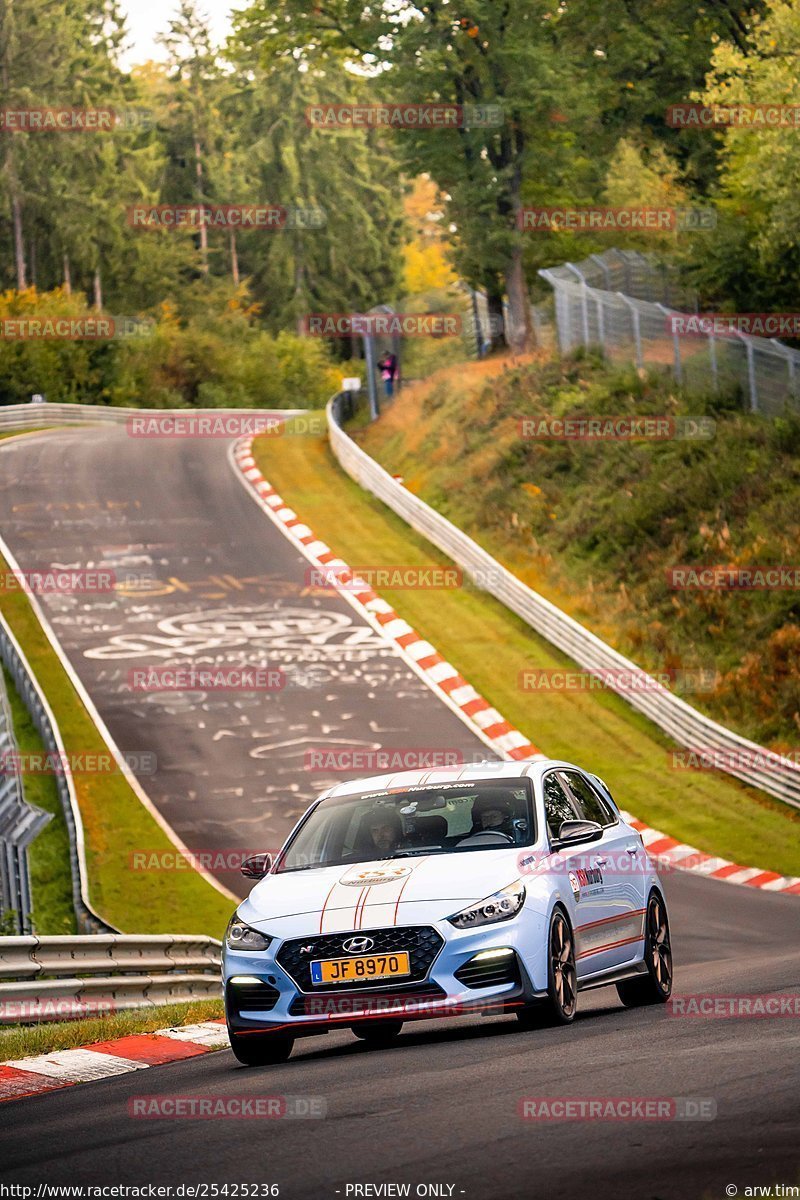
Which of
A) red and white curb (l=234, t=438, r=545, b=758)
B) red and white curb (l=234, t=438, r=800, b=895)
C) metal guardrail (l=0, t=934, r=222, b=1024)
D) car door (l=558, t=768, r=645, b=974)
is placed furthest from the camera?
red and white curb (l=234, t=438, r=545, b=758)

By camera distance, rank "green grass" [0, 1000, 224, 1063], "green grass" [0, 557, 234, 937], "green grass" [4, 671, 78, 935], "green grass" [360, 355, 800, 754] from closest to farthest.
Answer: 1. "green grass" [0, 1000, 224, 1063]
2. "green grass" [0, 557, 234, 937]
3. "green grass" [4, 671, 78, 935]
4. "green grass" [360, 355, 800, 754]

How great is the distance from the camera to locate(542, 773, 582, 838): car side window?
10586mm

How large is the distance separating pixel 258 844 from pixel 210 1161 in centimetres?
1567

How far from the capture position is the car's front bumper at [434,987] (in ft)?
30.9

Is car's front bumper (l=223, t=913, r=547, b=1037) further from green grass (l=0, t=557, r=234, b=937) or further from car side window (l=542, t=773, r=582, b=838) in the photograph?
green grass (l=0, t=557, r=234, b=937)

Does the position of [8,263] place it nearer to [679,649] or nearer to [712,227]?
[712,227]

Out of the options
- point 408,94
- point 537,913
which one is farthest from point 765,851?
point 408,94

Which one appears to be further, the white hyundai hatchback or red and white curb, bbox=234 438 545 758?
red and white curb, bbox=234 438 545 758

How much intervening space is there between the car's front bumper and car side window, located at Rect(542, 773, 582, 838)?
1086 mm

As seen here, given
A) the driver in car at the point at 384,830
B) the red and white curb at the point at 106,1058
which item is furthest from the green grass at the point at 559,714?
the driver in car at the point at 384,830

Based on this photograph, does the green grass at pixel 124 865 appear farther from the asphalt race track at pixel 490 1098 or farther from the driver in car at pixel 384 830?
the driver in car at pixel 384 830

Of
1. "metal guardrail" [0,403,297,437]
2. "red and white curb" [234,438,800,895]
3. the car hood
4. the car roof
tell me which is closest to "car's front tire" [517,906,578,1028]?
the car hood

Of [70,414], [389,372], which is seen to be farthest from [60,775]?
[70,414]

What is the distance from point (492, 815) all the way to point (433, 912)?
3.88 feet
